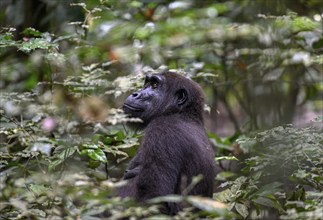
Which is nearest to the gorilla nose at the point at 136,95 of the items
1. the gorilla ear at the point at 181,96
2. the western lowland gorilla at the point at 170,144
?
the western lowland gorilla at the point at 170,144

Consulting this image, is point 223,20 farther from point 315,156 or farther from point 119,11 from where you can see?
point 315,156

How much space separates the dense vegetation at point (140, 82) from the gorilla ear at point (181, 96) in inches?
11.0

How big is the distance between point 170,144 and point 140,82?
137 centimetres

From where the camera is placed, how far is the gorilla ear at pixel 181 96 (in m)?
5.93

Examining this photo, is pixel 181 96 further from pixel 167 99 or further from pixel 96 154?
pixel 96 154

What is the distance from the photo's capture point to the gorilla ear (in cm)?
593

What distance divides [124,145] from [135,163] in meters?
0.31

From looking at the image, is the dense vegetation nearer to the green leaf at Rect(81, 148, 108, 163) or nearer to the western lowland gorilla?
the green leaf at Rect(81, 148, 108, 163)

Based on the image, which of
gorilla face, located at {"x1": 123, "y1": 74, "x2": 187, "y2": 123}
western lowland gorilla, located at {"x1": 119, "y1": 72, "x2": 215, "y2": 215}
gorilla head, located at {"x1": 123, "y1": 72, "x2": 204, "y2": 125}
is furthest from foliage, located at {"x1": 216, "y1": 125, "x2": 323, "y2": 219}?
gorilla face, located at {"x1": 123, "y1": 74, "x2": 187, "y2": 123}

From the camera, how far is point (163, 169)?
205 inches

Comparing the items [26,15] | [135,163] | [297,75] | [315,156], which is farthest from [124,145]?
[297,75]

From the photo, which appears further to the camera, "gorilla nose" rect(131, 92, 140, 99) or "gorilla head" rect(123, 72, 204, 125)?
"gorilla nose" rect(131, 92, 140, 99)

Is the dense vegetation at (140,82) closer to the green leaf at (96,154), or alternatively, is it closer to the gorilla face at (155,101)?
the green leaf at (96,154)

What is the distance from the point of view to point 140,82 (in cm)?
658
